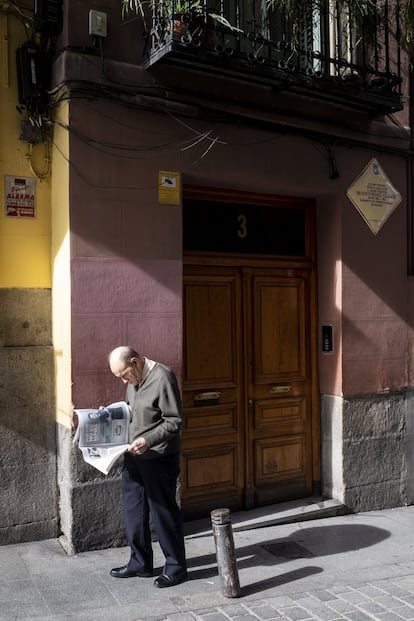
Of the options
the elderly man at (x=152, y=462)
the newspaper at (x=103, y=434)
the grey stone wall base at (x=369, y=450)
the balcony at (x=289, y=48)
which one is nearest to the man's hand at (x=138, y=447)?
the elderly man at (x=152, y=462)

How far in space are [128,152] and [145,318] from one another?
1.41 meters

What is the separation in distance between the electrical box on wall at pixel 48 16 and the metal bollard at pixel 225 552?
4.04 meters

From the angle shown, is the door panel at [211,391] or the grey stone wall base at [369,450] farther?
the grey stone wall base at [369,450]

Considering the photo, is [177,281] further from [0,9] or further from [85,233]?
[0,9]

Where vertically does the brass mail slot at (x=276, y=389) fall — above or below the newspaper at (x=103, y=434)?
above

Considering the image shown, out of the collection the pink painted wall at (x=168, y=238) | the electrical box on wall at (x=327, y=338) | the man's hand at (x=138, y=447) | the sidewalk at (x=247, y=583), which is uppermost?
the pink painted wall at (x=168, y=238)

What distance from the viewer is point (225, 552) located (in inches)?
177

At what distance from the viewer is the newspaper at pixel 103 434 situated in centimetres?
462

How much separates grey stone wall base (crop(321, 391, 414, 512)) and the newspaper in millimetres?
2663

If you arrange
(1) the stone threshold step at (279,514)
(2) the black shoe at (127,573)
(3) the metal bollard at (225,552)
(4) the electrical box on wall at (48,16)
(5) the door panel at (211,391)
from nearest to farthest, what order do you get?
(3) the metal bollard at (225,552), (2) the black shoe at (127,573), (4) the electrical box on wall at (48,16), (1) the stone threshold step at (279,514), (5) the door panel at (211,391)

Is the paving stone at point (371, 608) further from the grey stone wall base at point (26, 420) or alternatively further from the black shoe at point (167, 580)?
the grey stone wall base at point (26, 420)

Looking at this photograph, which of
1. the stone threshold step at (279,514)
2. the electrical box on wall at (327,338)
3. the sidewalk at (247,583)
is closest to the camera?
the sidewalk at (247,583)

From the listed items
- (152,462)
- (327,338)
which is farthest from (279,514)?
(152,462)

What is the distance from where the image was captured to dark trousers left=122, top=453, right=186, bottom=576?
468cm
